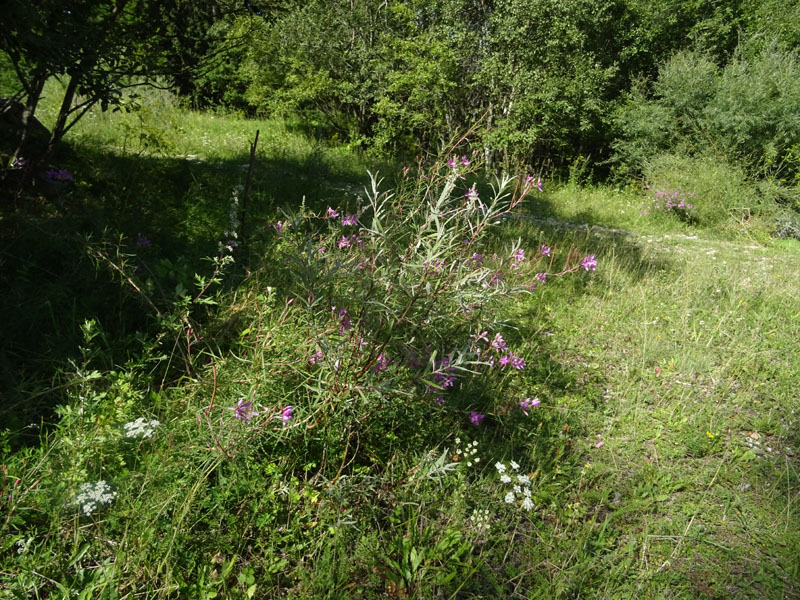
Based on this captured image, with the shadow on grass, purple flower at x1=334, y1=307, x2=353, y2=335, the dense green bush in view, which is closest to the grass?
the shadow on grass

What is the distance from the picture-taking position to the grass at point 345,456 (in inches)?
58.9

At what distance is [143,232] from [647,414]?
367 centimetres

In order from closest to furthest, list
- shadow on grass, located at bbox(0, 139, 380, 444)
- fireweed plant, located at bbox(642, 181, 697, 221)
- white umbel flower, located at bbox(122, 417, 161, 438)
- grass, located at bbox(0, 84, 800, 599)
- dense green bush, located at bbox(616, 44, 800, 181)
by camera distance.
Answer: grass, located at bbox(0, 84, 800, 599)
white umbel flower, located at bbox(122, 417, 161, 438)
shadow on grass, located at bbox(0, 139, 380, 444)
fireweed plant, located at bbox(642, 181, 697, 221)
dense green bush, located at bbox(616, 44, 800, 181)

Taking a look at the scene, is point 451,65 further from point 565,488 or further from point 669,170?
point 565,488

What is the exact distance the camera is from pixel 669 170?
11195 mm

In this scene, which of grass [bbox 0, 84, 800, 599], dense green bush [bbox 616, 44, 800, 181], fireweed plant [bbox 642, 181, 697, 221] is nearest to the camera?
grass [bbox 0, 84, 800, 599]

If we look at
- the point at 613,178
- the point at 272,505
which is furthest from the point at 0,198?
the point at 613,178

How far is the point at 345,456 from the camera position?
1823mm

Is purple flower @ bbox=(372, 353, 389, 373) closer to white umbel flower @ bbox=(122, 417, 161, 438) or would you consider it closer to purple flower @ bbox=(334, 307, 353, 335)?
purple flower @ bbox=(334, 307, 353, 335)

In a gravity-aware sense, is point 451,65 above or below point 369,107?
above

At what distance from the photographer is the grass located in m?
1.50

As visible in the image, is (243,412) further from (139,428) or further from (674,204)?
(674,204)

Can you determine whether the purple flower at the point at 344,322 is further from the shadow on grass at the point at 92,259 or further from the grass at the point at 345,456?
the shadow on grass at the point at 92,259

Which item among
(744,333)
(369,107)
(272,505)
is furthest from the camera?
(369,107)
